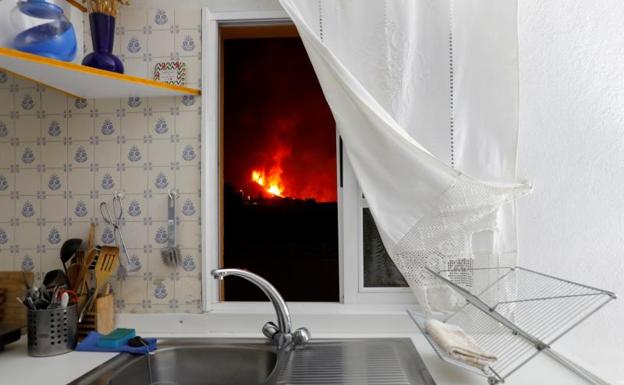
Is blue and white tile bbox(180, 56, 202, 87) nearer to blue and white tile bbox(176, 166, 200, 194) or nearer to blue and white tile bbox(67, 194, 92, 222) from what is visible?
blue and white tile bbox(176, 166, 200, 194)

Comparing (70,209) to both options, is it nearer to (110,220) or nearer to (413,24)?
(110,220)

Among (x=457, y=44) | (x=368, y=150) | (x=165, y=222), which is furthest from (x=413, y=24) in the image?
(x=165, y=222)

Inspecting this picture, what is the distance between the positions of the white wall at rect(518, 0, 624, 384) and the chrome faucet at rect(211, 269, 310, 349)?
0.79 metres

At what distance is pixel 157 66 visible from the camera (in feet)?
5.70

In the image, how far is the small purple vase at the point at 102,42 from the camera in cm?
152

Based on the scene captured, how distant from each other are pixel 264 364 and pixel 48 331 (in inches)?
26.0

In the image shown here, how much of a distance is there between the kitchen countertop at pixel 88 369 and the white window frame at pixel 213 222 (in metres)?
0.31

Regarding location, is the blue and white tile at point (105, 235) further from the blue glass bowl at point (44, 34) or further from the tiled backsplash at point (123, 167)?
the blue glass bowl at point (44, 34)

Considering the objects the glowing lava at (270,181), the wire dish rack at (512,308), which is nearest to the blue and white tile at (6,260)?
the glowing lava at (270,181)

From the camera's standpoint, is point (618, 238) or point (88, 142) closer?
point (618, 238)

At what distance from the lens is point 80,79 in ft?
4.82

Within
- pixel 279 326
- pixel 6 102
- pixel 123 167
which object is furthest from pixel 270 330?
pixel 6 102

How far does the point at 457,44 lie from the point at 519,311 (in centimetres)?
89

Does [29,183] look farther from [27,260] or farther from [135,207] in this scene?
[135,207]
